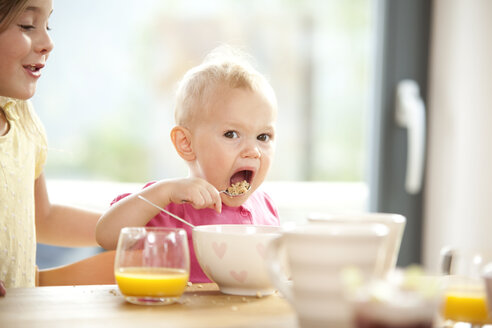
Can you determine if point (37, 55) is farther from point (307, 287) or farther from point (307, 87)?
point (307, 87)

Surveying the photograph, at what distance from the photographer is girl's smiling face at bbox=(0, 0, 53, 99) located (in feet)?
4.34

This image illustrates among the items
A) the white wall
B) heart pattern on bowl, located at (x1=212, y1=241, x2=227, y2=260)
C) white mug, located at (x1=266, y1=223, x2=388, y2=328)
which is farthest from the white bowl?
the white wall

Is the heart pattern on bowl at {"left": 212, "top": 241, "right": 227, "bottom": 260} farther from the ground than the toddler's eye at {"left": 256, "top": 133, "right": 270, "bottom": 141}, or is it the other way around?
the toddler's eye at {"left": 256, "top": 133, "right": 270, "bottom": 141}

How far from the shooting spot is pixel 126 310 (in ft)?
2.76

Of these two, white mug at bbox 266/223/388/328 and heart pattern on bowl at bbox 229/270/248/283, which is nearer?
white mug at bbox 266/223/388/328

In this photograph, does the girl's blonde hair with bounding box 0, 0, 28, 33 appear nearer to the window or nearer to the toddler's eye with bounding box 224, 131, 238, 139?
the toddler's eye with bounding box 224, 131, 238, 139

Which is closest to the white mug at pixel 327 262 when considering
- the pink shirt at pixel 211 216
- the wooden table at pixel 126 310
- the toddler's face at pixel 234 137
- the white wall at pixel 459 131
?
the wooden table at pixel 126 310

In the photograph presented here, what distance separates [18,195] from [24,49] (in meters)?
0.33

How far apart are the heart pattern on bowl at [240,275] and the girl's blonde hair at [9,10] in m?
0.72

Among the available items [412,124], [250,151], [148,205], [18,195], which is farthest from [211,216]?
[412,124]

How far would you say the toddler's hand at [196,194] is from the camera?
3.58 ft

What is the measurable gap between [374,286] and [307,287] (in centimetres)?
10

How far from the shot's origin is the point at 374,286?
Result: 59cm

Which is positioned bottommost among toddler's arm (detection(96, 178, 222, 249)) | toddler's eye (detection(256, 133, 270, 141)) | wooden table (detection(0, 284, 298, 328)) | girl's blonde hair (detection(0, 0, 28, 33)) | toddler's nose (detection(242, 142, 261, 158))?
wooden table (detection(0, 284, 298, 328))
